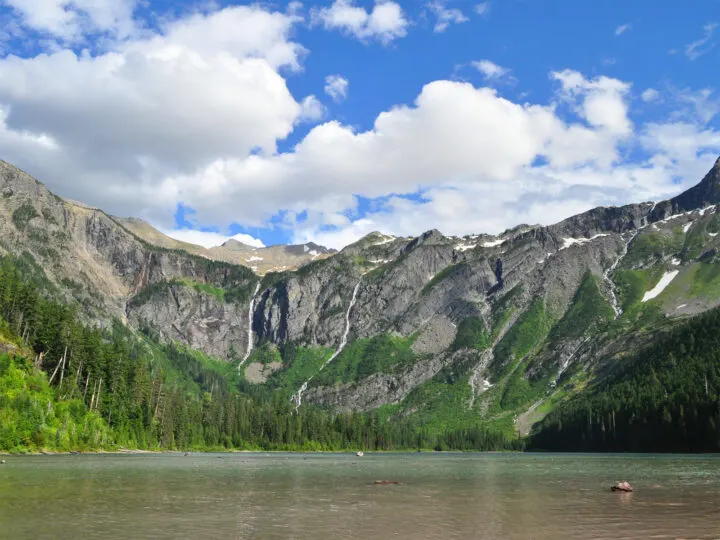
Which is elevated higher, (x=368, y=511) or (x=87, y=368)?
(x=87, y=368)

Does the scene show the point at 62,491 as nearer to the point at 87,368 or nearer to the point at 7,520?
the point at 7,520

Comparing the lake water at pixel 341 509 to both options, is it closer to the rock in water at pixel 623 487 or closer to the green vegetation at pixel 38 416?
the rock in water at pixel 623 487

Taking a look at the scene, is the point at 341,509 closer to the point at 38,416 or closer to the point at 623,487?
the point at 623,487

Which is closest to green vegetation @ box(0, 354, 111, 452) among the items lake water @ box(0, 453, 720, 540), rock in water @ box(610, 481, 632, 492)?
lake water @ box(0, 453, 720, 540)

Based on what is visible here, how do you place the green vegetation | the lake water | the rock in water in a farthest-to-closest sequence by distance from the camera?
the green vegetation → the rock in water → the lake water

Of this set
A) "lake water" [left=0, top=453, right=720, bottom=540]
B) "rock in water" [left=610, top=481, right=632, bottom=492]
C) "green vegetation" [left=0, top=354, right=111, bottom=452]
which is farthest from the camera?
"green vegetation" [left=0, top=354, right=111, bottom=452]

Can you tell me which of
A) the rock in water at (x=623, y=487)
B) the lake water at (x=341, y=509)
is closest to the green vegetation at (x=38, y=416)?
the lake water at (x=341, y=509)

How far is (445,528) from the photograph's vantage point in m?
39.1

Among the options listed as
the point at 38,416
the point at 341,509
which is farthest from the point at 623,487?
the point at 38,416

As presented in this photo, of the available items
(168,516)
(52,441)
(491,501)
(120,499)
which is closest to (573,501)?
(491,501)

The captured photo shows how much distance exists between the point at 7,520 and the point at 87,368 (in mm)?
124854

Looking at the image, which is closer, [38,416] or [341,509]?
[341,509]

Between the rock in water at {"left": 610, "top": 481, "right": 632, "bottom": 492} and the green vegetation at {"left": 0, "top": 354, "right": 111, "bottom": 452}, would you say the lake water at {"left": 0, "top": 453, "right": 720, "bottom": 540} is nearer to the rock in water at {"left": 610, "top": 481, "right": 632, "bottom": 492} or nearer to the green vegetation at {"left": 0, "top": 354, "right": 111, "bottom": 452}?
the rock in water at {"left": 610, "top": 481, "right": 632, "bottom": 492}

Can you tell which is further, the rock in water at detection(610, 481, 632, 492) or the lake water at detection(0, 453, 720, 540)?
the rock in water at detection(610, 481, 632, 492)
